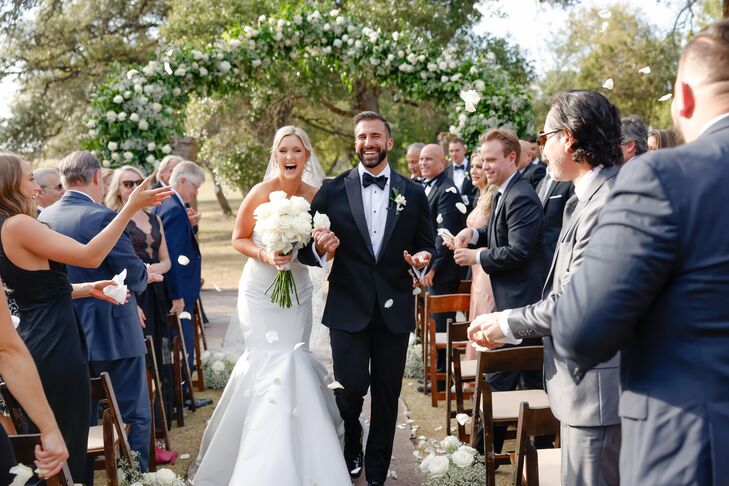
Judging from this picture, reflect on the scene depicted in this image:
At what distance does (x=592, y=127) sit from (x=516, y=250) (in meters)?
2.15

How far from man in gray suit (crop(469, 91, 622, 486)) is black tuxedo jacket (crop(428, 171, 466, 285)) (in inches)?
176

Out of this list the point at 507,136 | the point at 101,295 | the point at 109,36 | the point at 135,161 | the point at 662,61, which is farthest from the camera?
the point at 662,61

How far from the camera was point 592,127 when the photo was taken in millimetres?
3004

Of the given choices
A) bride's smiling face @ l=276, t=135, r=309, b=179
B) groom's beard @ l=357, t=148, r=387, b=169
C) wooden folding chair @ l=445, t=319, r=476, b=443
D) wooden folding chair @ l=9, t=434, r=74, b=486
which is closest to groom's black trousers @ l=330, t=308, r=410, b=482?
wooden folding chair @ l=445, t=319, r=476, b=443

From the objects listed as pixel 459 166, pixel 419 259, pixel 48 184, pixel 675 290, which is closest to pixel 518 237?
pixel 419 259

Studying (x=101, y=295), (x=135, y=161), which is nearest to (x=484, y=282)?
(x=101, y=295)

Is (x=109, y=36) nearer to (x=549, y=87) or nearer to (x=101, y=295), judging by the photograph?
(x=101, y=295)

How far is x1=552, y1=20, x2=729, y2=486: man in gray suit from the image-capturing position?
179 cm

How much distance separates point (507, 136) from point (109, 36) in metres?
18.3

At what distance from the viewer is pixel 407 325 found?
4.76 m

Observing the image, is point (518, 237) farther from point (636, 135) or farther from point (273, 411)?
point (273, 411)

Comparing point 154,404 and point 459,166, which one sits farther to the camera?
point 459,166

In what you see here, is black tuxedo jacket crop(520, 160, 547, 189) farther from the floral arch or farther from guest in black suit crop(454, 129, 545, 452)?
guest in black suit crop(454, 129, 545, 452)

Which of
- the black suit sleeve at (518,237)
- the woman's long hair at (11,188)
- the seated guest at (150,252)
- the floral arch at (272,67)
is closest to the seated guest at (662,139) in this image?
the black suit sleeve at (518,237)
